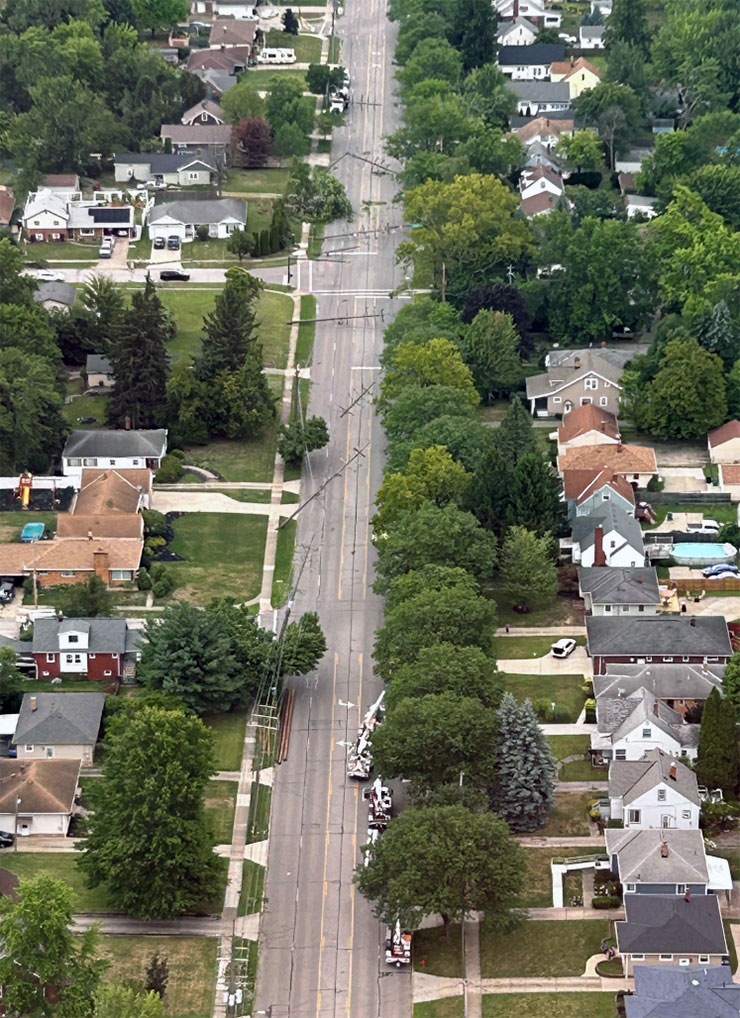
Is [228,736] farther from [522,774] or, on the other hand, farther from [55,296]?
[55,296]

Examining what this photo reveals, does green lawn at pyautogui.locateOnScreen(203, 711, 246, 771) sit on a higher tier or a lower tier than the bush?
lower

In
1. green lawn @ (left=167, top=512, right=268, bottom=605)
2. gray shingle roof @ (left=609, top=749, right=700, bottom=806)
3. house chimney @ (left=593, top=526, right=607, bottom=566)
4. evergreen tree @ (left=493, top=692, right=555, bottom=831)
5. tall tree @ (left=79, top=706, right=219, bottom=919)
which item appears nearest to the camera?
tall tree @ (left=79, top=706, right=219, bottom=919)

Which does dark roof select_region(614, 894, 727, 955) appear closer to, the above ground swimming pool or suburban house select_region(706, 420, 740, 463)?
the above ground swimming pool

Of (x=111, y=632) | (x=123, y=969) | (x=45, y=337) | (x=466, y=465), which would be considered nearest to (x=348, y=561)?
(x=466, y=465)

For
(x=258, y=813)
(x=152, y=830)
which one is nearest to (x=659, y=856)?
(x=258, y=813)

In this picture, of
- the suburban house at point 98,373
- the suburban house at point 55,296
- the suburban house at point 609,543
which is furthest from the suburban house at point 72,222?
the suburban house at point 609,543

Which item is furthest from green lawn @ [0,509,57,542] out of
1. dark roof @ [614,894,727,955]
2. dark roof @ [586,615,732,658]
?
dark roof @ [614,894,727,955]
